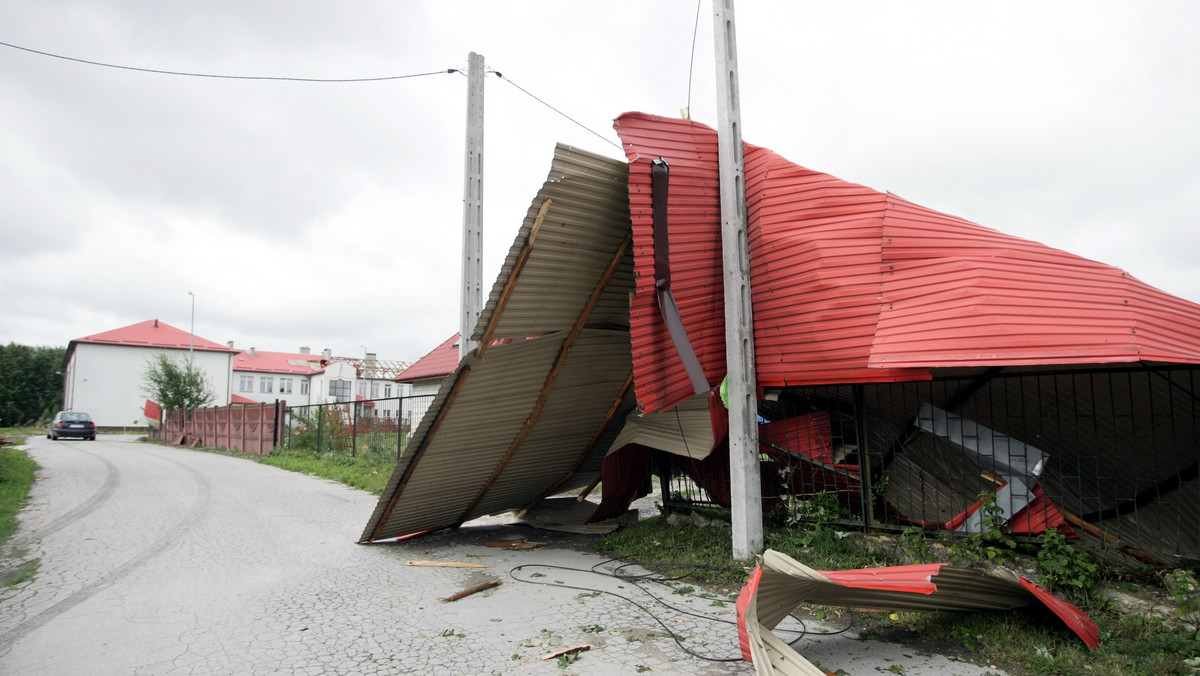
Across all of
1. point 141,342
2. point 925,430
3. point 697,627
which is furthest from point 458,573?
point 141,342

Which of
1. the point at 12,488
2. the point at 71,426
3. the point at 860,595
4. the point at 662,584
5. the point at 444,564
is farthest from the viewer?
the point at 71,426

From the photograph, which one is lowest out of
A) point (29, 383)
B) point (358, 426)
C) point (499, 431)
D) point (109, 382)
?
point (358, 426)

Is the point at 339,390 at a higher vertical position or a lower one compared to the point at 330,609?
higher

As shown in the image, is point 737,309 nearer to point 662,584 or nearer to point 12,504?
point 662,584

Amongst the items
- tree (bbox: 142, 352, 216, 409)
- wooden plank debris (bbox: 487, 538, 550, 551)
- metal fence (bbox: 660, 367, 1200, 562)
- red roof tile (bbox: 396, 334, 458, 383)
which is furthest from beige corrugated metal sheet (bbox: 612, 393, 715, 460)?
tree (bbox: 142, 352, 216, 409)

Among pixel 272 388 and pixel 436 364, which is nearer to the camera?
pixel 436 364

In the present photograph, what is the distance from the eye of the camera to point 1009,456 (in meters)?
5.23

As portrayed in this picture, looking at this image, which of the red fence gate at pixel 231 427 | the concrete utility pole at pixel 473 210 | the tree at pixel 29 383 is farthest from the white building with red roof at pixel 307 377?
the concrete utility pole at pixel 473 210

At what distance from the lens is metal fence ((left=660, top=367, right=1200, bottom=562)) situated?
A: 16.6ft

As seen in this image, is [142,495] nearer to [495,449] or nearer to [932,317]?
[495,449]

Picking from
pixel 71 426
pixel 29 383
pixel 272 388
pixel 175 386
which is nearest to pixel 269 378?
pixel 272 388

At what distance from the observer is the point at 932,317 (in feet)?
16.3

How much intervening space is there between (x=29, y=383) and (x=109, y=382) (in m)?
17.0

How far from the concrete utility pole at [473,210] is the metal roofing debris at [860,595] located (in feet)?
18.1
